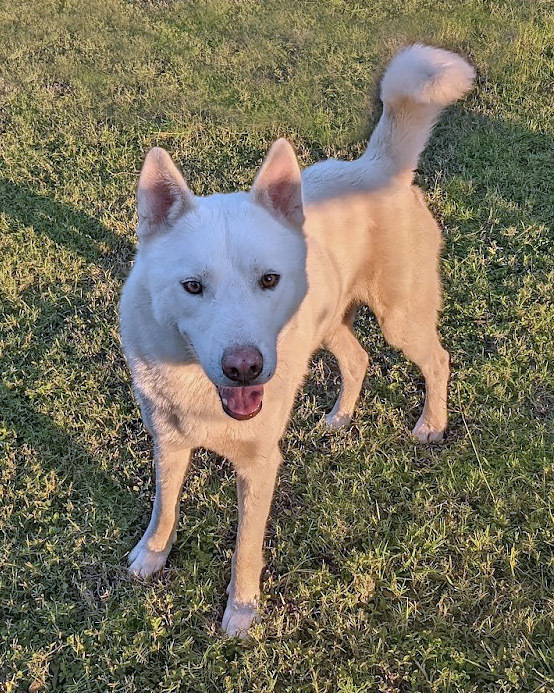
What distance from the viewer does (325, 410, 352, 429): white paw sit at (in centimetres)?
350

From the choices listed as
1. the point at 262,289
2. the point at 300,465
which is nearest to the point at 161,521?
the point at 300,465

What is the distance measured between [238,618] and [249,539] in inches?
14.1

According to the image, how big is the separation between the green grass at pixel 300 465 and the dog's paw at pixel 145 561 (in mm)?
64

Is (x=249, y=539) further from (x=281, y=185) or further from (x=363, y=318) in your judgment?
(x=363, y=318)

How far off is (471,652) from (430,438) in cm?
115

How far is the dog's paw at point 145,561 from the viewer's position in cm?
280

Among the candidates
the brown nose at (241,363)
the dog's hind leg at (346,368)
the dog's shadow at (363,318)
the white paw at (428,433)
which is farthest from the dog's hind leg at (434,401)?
the brown nose at (241,363)

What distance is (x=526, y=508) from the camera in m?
3.04

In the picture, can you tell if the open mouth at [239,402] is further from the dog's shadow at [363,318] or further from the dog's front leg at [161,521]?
the dog's shadow at [363,318]

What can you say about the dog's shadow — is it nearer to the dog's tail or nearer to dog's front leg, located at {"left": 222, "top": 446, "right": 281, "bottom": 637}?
dog's front leg, located at {"left": 222, "top": 446, "right": 281, "bottom": 637}

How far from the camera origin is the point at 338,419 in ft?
11.5

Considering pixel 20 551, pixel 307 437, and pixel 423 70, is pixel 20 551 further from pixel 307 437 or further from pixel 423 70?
pixel 423 70

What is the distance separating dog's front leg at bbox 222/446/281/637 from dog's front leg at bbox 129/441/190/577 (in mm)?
327

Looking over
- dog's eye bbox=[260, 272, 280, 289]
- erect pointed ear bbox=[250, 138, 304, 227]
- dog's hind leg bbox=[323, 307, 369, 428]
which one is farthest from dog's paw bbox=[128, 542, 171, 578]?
erect pointed ear bbox=[250, 138, 304, 227]
